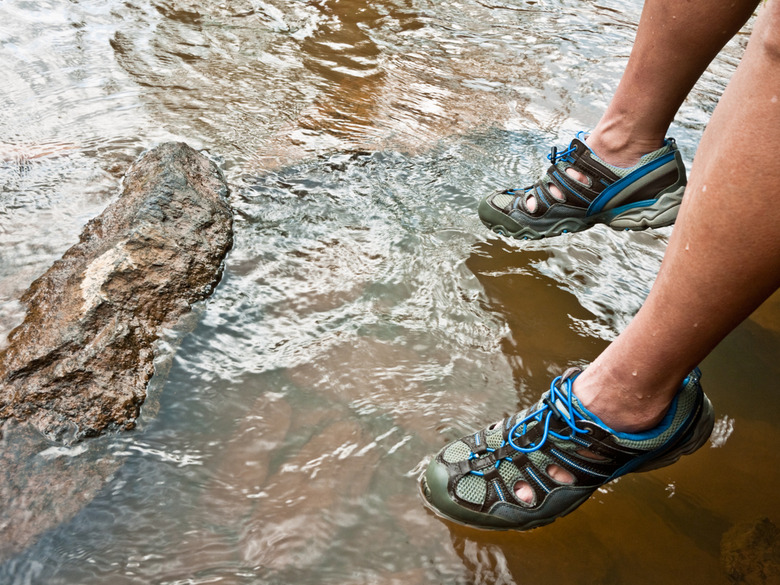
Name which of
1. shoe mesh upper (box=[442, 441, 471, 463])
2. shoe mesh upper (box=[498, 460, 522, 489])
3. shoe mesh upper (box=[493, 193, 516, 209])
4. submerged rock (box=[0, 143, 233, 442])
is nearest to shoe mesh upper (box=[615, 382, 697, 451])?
shoe mesh upper (box=[498, 460, 522, 489])

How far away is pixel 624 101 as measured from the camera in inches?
70.8

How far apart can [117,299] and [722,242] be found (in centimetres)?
153

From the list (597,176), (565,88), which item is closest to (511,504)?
(597,176)

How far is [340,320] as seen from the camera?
6.11 feet

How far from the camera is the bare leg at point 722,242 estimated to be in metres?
0.92

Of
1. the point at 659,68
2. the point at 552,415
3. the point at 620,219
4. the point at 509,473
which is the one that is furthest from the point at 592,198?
the point at 509,473

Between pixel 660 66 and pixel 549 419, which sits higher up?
pixel 660 66

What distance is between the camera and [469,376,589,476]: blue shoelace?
1.33 metres

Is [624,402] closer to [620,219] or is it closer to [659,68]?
[620,219]

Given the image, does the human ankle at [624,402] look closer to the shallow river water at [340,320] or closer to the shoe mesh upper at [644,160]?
the shallow river water at [340,320]

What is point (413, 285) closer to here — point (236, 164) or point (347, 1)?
point (236, 164)

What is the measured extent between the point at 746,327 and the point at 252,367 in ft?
5.21

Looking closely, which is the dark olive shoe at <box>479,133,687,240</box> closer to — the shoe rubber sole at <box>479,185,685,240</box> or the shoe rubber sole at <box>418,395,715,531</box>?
the shoe rubber sole at <box>479,185,685,240</box>

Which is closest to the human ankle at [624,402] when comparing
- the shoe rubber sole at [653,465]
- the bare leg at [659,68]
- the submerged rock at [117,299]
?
the shoe rubber sole at [653,465]
